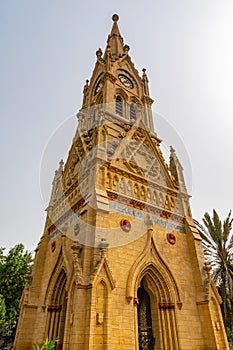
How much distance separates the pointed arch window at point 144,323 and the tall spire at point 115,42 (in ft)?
71.8

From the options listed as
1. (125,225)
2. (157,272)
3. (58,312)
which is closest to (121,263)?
(125,225)

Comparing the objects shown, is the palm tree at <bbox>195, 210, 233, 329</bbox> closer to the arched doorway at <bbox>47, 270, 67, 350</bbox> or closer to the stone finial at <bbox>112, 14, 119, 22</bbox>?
the arched doorway at <bbox>47, 270, 67, 350</bbox>

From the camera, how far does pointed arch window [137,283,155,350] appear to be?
10.0 m

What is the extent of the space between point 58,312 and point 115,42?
2712 centimetres

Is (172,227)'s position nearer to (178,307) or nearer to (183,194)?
(183,194)

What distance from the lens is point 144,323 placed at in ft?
34.9

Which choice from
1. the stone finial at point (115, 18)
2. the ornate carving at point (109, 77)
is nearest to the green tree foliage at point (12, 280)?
the ornate carving at point (109, 77)

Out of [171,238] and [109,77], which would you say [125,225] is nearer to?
[171,238]

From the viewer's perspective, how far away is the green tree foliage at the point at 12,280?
19.6m

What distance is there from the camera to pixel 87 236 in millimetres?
9758

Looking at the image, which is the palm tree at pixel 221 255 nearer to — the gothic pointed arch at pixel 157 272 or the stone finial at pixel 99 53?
the gothic pointed arch at pixel 157 272

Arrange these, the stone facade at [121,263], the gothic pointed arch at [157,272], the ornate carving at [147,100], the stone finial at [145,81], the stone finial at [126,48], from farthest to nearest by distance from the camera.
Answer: the stone finial at [126,48]
the stone finial at [145,81]
the ornate carving at [147,100]
the gothic pointed arch at [157,272]
the stone facade at [121,263]

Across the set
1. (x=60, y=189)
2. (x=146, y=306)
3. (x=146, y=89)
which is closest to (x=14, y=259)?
(x=60, y=189)

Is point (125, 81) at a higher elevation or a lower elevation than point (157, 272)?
higher
